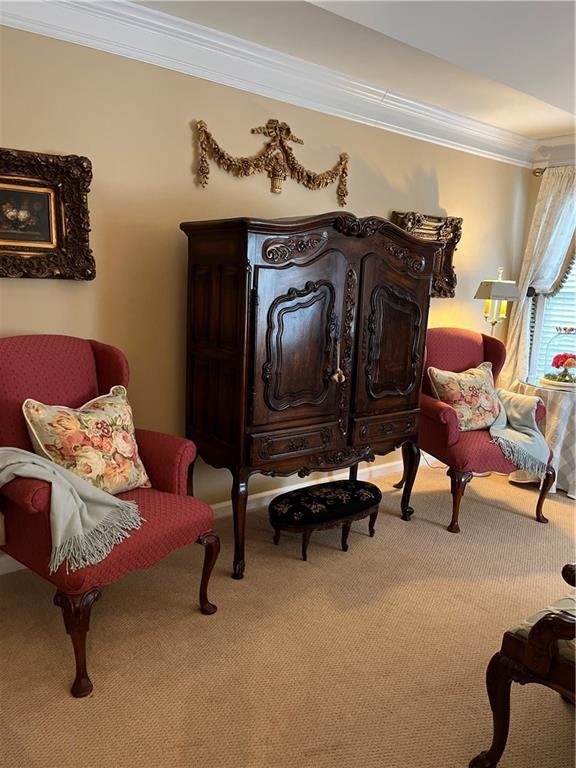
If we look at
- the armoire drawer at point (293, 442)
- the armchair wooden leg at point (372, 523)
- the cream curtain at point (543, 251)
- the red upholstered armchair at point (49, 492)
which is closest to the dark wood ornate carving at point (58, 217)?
the red upholstered armchair at point (49, 492)

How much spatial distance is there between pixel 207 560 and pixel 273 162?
2.18 metres

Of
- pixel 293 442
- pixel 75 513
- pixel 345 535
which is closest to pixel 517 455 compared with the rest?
pixel 345 535

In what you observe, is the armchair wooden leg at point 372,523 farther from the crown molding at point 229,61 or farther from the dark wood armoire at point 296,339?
the crown molding at point 229,61

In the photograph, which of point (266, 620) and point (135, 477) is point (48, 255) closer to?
point (135, 477)

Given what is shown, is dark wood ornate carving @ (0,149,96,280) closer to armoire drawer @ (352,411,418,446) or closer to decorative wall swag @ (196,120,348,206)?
decorative wall swag @ (196,120,348,206)

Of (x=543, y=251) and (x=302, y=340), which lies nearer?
(x=302, y=340)

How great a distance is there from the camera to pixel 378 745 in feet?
5.93

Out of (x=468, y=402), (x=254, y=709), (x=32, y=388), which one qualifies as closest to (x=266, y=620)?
(x=254, y=709)

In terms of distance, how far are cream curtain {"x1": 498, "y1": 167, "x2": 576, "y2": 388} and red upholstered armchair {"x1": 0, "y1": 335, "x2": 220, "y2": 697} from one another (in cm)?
340

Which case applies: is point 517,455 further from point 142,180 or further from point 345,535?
point 142,180

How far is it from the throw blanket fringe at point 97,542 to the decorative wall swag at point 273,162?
1.80 metres

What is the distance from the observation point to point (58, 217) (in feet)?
8.53

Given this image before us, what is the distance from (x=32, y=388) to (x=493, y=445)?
2.50m

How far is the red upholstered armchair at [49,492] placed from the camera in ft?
6.35
